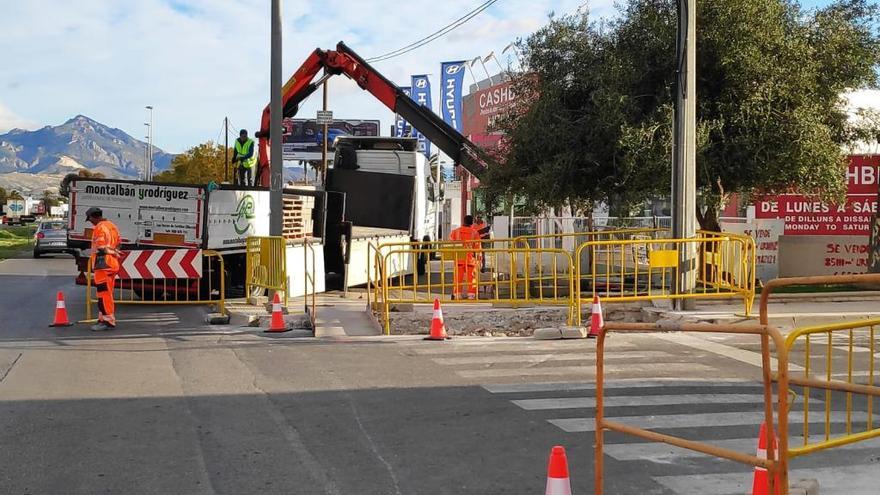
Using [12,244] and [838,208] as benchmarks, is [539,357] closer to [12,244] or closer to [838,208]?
[838,208]

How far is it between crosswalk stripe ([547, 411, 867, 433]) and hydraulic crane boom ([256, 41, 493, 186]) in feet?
46.5

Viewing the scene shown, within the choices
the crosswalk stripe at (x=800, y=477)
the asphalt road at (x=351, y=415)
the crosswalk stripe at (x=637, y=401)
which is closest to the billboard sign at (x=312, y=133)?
the asphalt road at (x=351, y=415)

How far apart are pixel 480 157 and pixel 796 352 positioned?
12.6 metres

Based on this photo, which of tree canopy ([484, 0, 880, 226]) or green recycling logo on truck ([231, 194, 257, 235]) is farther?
green recycling logo on truck ([231, 194, 257, 235])

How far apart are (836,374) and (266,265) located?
33.1ft

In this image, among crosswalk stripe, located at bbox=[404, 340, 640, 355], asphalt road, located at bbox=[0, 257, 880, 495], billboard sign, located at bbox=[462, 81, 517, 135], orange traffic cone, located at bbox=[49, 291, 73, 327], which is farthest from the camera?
billboard sign, located at bbox=[462, 81, 517, 135]

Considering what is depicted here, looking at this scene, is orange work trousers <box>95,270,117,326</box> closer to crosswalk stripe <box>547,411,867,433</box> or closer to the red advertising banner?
crosswalk stripe <box>547,411,867,433</box>

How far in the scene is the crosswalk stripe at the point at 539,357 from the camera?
10562mm

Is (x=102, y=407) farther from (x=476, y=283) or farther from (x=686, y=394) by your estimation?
(x=476, y=283)

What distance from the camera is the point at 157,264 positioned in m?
14.3

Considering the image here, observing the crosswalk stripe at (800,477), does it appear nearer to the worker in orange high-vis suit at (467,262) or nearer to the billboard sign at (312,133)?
the worker in orange high-vis suit at (467,262)

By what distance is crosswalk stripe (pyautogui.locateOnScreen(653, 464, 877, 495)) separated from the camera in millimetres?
5445

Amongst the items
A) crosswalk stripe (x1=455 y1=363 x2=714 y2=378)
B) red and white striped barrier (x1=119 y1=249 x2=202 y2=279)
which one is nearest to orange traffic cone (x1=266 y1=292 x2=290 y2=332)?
red and white striped barrier (x1=119 y1=249 x2=202 y2=279)

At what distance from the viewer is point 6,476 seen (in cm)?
572
